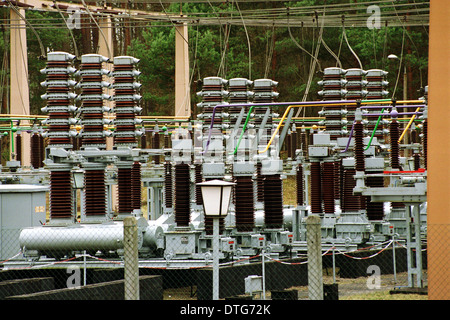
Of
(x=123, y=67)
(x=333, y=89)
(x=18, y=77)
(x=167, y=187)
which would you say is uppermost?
(x=18, y=77)

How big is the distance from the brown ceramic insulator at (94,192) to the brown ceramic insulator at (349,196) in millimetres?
5421

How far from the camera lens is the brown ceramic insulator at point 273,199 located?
616 inches

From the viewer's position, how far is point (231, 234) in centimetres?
1552

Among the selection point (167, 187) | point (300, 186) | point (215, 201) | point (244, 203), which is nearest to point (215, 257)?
point (215, 201)

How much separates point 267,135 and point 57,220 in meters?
4.71

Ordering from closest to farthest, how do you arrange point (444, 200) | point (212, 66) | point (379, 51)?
point (444, 200), point (379, 51), point (212, 66)

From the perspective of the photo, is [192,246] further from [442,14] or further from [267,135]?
[442,14]

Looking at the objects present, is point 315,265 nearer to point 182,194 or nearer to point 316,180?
point 182,194

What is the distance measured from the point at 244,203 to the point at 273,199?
2.44 ft

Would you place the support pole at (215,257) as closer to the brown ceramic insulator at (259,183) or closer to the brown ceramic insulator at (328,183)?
the brown ceramic insulator at (259,183)

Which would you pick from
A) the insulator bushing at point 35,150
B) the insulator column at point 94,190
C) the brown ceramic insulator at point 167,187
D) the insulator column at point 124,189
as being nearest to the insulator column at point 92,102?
the insulator column at point 94,190

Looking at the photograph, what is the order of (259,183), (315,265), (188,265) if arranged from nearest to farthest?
(315,265) → (188,265) → (259,183)

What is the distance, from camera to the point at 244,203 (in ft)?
49.9
